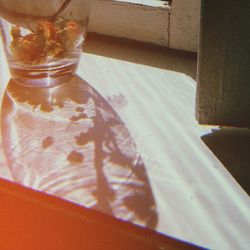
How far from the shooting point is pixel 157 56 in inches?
28.8

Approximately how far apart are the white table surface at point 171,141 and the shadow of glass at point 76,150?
0.05 feet

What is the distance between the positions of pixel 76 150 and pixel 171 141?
118mm

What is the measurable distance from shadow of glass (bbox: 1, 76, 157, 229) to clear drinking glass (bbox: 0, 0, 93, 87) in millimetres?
22

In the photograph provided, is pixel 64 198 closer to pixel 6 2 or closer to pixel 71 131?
pixel 71 131

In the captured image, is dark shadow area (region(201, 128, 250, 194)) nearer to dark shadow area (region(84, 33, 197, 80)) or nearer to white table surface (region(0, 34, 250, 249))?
white table surface (region(0, 34, 250, 249))

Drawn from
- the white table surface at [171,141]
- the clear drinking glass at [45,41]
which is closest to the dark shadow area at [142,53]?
the white table surface at [171,141]

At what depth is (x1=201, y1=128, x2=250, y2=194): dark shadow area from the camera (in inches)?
18.6

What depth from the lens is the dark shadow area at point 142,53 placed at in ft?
2.30

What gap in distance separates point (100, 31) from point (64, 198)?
16.8 inches

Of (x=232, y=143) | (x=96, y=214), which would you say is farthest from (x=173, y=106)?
(x=96, y=214)

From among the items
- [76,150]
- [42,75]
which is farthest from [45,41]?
[76,150]

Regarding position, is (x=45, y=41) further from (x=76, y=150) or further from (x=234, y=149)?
(x=234, y=149)

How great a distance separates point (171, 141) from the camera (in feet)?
1.72

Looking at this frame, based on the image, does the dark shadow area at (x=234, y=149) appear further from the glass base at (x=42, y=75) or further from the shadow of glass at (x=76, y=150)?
the glass base at (x=42, y=75)
